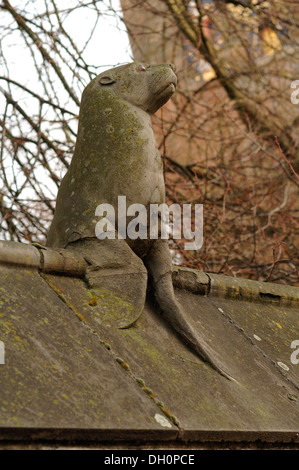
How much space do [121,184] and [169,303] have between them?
509 millimetres

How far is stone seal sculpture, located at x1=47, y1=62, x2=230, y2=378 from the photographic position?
233cm

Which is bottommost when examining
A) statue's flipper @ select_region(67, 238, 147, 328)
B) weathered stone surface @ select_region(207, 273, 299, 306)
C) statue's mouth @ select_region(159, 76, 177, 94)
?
weathered stone surface @ select_region(207, 273, 299, 306)

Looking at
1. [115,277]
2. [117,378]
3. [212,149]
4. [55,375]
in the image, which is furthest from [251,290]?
[212,149]

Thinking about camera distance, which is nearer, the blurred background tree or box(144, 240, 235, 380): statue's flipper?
box(144, 240, 235, 380): statue's flipper

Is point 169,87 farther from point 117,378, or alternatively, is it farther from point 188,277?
point 117,378

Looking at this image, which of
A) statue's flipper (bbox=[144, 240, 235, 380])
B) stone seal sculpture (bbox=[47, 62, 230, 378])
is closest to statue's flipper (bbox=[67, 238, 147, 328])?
stone seal sculpture (bbox=[47, 62, 230, 378])

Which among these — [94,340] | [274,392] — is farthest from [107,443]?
[274,392]

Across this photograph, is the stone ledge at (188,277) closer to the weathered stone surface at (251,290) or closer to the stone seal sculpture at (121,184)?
the weathered stone surface at (251,290)

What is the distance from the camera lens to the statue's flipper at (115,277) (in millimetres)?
2203

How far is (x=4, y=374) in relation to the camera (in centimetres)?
153

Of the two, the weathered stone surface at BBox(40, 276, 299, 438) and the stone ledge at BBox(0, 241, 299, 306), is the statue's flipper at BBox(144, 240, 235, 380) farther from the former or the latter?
the stone ledge at BBox(0, 241, 299, 306)

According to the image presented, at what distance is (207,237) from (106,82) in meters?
4.04

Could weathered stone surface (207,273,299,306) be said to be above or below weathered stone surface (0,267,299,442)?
above

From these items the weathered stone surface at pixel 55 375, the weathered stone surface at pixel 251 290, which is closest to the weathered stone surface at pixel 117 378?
the weathered stone surface at pixel 55 375
